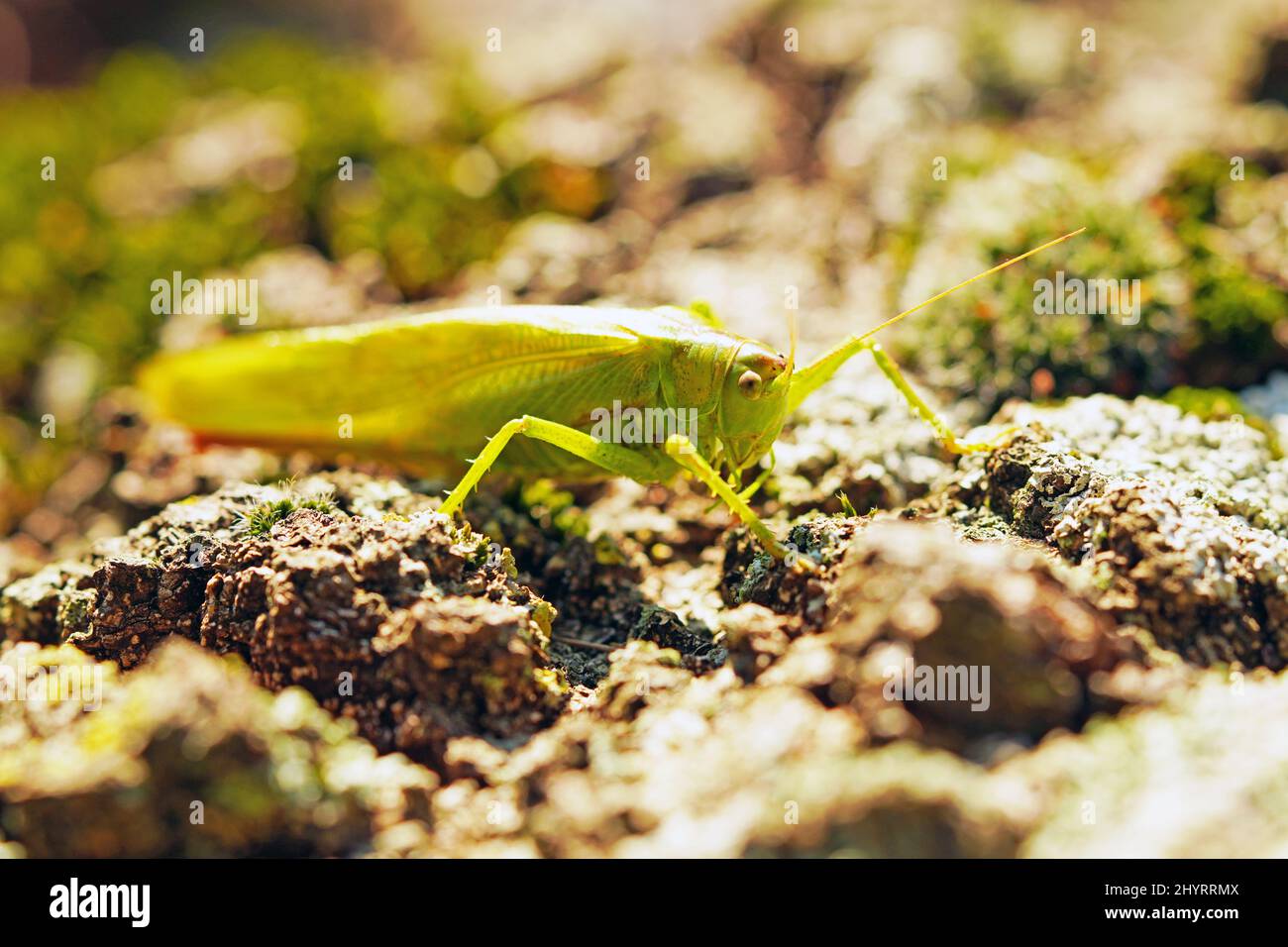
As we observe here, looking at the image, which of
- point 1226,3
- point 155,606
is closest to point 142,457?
point 155,606

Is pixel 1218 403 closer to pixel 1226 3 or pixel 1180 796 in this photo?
pixel 1180 796

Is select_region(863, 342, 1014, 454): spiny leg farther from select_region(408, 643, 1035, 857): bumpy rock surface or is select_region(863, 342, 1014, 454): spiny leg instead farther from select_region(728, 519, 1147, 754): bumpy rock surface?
select_region(408, 643, 1035, 857): bumpy rock surface

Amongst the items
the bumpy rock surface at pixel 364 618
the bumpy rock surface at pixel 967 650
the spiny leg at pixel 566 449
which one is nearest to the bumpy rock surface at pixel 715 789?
the bumpy rock surface at pixel 967 650

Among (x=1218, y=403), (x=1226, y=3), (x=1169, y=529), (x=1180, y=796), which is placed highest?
(x=1226, y=3)

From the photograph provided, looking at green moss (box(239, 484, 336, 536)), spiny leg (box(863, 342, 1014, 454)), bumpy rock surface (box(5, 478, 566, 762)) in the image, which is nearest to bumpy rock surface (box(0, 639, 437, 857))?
bumpy rock surface (box(5, 478, 566, 762))

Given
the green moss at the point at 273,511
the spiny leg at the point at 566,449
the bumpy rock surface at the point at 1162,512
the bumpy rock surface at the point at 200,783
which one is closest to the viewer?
the bumpy rock surface at the point at 200,783

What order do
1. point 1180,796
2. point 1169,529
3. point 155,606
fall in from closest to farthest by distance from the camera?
point 1180,796
point 1169,529
point 155,606

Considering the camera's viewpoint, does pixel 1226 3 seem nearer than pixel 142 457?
No

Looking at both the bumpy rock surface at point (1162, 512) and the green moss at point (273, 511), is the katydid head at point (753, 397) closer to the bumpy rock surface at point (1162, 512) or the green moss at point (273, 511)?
the bumpy rock surface at point (1162, 512)
